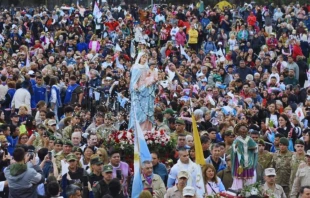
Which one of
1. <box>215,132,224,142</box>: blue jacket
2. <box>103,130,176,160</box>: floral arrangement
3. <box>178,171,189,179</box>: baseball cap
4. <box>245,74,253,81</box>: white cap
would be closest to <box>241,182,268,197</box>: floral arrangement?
<box>178,171,189,179</box>: baseball cap

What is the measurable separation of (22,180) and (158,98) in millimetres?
12871

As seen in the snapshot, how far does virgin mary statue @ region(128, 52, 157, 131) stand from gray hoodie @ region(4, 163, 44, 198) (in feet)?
26.3

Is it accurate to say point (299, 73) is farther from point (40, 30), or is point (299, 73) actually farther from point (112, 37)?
point (40, 30)

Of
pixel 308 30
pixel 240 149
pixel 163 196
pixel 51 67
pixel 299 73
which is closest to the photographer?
pixel 163 196

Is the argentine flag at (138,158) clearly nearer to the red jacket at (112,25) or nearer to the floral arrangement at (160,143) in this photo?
the floral arrangement at (160,143)

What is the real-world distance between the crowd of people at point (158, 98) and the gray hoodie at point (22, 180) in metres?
0.01

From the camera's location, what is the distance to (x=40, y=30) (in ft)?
143

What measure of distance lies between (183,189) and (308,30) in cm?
3110

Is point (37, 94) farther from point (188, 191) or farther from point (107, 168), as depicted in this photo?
point (188, 191)

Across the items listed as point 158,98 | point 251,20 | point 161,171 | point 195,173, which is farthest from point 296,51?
point 195,173

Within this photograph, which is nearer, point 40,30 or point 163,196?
point 163,196

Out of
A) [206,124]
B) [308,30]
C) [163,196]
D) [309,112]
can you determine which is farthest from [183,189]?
[308,30]

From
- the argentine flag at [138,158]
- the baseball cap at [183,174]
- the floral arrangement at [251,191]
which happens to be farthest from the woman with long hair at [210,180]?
the floral arrangement at [251,191]

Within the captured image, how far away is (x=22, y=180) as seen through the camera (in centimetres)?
1656
